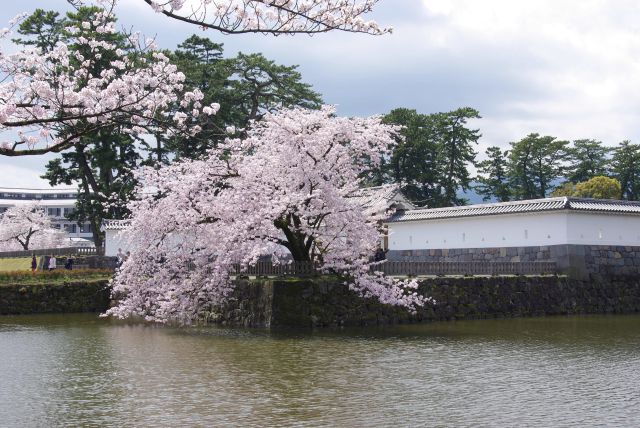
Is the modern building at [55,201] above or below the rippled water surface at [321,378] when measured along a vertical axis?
above

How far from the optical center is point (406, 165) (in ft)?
162

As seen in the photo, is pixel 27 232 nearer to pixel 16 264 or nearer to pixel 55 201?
pixel 16 264

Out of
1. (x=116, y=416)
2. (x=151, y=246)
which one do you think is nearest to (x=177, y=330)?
(x=151, y=246)

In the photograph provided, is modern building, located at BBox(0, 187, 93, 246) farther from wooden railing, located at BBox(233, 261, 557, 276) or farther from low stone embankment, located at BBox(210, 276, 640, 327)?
low stone embankment, located at BBox(210, 276, 640, 327)

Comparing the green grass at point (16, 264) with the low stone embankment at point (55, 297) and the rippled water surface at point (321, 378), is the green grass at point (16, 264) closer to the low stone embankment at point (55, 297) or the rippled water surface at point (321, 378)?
the low stone embankment at point (55, 297)

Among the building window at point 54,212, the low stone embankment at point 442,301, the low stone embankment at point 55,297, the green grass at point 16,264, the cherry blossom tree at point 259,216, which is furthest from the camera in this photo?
the building window at point 54,212

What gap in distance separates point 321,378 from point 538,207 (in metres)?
16.7

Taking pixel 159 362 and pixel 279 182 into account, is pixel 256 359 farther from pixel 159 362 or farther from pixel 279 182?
pixel 279 182

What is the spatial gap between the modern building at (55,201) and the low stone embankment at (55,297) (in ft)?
220

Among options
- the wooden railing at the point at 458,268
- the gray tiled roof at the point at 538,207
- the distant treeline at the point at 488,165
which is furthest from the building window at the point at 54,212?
the wooden railing at the point at 458,268

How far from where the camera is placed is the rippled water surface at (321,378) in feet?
30.0

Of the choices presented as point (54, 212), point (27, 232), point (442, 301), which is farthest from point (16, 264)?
point (54, 212)

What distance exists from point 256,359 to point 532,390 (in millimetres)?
5238

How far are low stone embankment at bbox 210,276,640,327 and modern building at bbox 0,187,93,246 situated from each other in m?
74.5
